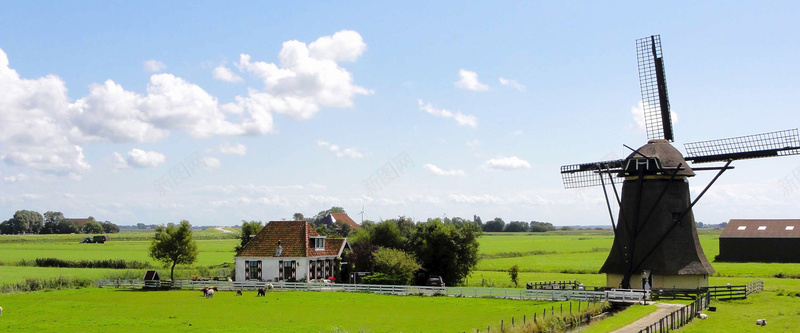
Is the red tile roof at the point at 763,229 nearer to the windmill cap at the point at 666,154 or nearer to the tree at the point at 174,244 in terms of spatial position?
the windmill cap at the point at 666,154

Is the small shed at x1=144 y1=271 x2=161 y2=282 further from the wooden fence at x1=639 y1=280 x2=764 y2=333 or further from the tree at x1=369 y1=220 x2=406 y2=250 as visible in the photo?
the wooden fence at x1=639 y1=280 x2=764 y2=333

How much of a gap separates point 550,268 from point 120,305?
4422 cm

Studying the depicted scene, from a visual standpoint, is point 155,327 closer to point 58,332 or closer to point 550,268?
point 58,332

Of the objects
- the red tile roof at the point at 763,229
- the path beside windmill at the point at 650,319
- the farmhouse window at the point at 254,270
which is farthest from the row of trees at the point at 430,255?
the red tile roof at the point at 763,229

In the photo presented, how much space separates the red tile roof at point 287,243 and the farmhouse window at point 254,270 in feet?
1.99

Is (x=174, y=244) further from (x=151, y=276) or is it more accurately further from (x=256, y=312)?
(x=256, y=312)

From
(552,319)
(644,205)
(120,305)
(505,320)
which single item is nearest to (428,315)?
(505,320)

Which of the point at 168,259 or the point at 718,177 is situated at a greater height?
the point at 718,177

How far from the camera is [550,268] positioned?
6962cm

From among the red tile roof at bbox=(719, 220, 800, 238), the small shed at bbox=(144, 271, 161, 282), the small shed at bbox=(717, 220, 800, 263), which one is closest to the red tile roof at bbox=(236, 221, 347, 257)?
the small shed at bbox=(144, 271, 161, 282)

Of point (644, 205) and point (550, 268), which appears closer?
point (644, 205)

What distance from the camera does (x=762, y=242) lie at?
245 feet

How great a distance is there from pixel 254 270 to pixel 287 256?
2974 millimetres

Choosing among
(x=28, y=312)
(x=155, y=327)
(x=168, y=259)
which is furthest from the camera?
(x=168, y=259)
